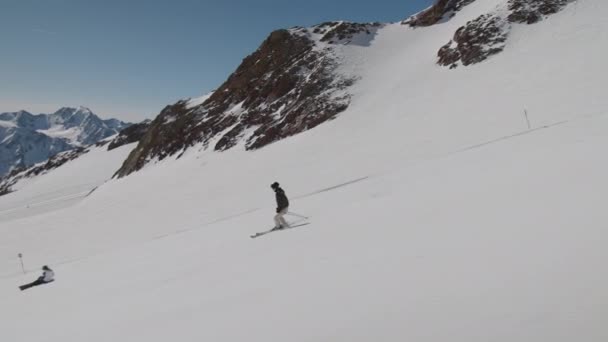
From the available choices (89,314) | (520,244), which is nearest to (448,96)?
(520,244)

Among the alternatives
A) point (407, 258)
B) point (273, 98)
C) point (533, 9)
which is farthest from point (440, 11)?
point (407, 258)

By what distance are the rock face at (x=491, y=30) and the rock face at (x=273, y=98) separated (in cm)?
1164

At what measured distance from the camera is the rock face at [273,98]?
141 ft

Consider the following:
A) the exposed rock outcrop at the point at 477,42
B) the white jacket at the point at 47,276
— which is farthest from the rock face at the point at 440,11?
the white jacket at the point at 47,276

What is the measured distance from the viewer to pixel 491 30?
38312 mm

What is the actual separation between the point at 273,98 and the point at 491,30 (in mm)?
25341

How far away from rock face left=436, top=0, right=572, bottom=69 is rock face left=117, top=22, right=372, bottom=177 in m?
11.6

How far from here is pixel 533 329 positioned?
4.04 m

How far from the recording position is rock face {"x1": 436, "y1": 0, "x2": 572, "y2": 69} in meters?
36.9

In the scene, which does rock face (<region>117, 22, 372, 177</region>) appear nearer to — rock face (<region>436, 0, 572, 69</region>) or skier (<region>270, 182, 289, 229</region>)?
rock face (<region>436, 0, 572, 69</region>)

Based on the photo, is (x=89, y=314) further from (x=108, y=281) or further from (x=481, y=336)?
(x=481, y=336)

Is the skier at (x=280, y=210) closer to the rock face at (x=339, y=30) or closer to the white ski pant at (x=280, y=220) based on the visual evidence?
the white ski pant at (x=280, y=220)

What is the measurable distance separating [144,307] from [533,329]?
6567 mm

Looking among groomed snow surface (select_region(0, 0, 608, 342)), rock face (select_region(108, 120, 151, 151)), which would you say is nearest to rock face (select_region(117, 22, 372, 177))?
groomed snow surface (select_region(0, 0, 608, 342))
